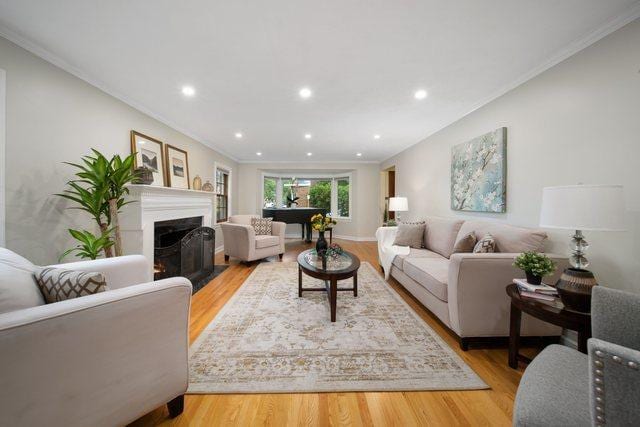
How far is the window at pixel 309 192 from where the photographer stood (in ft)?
23.3

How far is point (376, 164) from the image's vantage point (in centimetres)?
642

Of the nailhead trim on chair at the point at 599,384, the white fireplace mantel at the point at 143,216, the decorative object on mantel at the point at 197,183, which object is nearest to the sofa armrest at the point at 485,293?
the nailhead trim on chair at the point at 599,384

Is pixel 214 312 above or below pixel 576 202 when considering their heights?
below

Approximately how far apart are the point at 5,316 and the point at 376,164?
647cm

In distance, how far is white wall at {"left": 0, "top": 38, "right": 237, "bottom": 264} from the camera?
1.74 meters

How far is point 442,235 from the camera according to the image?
294cm

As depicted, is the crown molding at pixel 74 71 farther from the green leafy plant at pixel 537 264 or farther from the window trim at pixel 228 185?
the green leafy plant at pixel 537 264

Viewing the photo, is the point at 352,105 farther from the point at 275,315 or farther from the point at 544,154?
the point at 275,315

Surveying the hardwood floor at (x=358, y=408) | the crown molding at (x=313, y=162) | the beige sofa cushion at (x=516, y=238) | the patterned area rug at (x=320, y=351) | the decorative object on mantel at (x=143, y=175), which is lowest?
the hardwood floor at (x=358, y=408)

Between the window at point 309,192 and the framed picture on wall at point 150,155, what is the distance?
373 cm

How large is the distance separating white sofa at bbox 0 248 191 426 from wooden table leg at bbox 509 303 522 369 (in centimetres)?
198

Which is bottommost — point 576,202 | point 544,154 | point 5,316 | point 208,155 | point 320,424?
point 320,424

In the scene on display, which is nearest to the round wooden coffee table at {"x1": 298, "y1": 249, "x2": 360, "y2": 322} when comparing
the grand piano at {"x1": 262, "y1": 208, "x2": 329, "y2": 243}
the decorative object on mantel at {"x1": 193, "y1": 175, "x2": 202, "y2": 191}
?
the decorative object on mantel at {"x1": 193, "y1": 175, "x2": 202, "y2": 191}

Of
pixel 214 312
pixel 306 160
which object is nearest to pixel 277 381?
pixel 214 312
